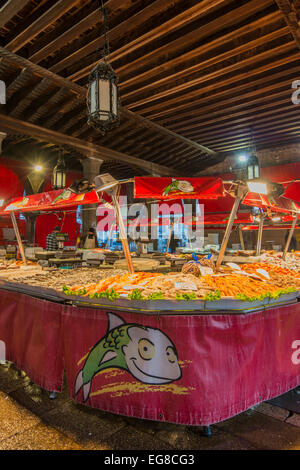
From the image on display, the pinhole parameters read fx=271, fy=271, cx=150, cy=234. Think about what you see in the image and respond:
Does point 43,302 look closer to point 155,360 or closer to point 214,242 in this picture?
point 155,360

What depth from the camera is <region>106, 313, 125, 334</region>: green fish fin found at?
8.20 feet

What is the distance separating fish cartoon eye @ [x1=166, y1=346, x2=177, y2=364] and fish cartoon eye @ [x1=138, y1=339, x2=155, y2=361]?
13cm

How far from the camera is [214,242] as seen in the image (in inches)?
563

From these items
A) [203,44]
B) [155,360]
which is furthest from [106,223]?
[155,360]

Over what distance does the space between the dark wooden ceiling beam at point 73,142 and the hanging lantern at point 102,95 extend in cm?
478

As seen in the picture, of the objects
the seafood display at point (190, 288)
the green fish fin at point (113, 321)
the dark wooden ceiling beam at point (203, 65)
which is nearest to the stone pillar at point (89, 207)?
the dark wooden ceiling beam at point (203, 65)

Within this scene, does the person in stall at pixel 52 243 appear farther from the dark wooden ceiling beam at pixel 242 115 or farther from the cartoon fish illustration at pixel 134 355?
the cartoon fish illustration at pixel 134 355

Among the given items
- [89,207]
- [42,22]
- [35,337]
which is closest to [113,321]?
[35,337]

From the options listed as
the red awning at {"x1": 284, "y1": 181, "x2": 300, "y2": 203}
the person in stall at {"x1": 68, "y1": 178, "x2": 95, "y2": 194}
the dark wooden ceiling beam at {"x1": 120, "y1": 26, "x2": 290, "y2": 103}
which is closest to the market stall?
the person in stall at {"x1": 68, "y1": 178, "x2": 95, "y2": 194}

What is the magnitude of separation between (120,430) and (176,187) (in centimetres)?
258

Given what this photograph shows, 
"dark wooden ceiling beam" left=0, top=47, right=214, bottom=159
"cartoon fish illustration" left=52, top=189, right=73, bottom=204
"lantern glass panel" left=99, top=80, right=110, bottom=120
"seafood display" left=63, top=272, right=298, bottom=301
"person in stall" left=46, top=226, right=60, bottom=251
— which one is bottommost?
"seafood display" left=63, top=272, right=298, bottom=301

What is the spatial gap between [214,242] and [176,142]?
19.9ft

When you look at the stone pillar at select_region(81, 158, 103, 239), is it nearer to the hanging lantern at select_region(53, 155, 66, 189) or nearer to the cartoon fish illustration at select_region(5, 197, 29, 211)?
the hanging lantern at select_region(53, 155, 66, 189)

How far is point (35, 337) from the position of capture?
3.03m
